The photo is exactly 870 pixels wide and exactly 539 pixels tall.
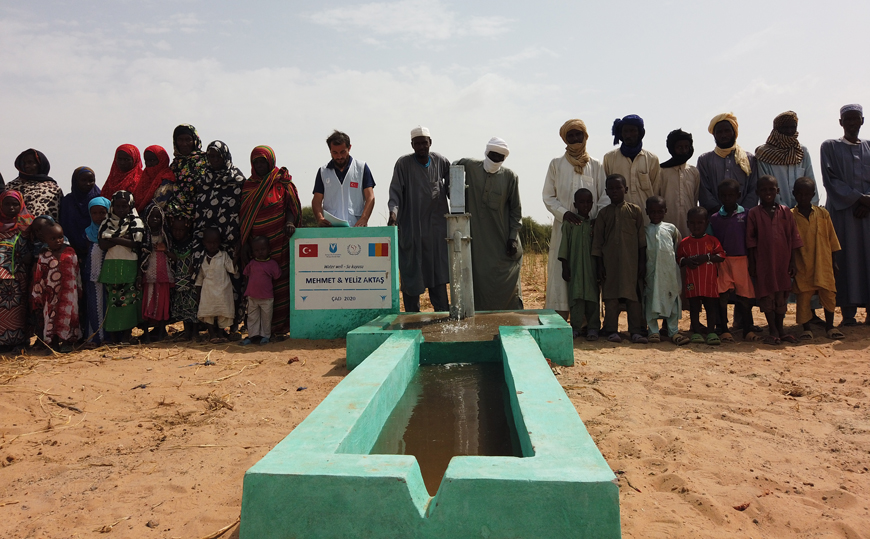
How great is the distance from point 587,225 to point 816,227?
6.87 ft

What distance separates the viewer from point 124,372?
184 inches

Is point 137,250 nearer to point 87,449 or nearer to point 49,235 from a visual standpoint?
point 49,235

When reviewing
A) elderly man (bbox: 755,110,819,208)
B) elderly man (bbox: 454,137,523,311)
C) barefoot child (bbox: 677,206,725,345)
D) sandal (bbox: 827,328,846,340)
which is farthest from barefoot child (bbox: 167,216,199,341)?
sandal (bbox: 827,328,846,340)

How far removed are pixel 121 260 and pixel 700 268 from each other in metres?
5.56

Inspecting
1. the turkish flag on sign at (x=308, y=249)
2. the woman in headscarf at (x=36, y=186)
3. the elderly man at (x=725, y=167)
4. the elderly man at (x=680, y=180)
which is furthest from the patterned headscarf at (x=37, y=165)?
the elderly man at (x=725, y=167)

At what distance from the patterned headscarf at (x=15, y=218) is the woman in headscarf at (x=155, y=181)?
0.98 metres

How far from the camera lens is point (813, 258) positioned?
5414 mm

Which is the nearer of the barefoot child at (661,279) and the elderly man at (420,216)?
the barefoot child at (661,279)

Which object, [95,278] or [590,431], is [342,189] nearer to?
[95,278]

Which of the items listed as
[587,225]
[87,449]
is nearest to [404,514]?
[87,449]

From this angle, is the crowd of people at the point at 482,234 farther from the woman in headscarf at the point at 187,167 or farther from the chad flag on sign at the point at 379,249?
the chad flag on sign at the point at 379,249

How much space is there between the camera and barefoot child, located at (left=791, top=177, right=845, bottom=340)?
5379mm

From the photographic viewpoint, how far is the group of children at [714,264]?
530cm

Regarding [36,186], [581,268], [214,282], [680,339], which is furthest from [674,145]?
[36,186]
